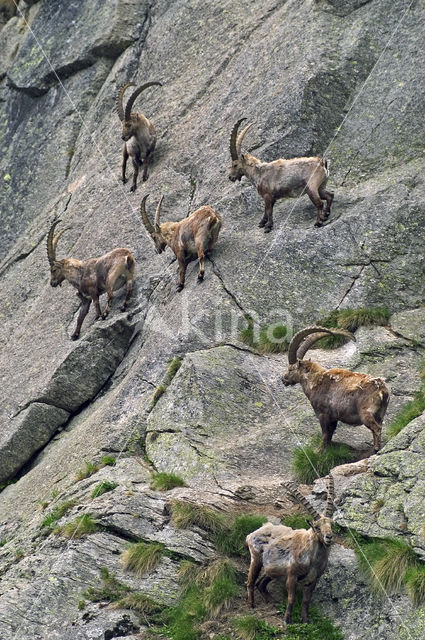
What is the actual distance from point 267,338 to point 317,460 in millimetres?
3677

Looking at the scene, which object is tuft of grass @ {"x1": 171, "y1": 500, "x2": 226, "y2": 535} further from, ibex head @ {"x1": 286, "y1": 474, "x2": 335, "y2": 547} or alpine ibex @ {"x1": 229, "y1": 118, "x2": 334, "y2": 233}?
alpine ibex @ {"x1": 229, "y1": 118, "x2": 334, "y2": 233}

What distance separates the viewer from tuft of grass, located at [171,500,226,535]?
14.1 m

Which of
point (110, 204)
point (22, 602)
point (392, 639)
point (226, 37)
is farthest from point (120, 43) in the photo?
point (392, 639)

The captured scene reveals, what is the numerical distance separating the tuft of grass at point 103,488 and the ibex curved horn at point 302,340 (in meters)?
3.52

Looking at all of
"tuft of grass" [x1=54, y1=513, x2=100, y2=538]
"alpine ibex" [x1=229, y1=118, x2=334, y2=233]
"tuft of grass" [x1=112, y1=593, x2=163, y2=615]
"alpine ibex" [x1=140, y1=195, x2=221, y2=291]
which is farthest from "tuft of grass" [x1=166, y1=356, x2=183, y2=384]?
"tuft of grass" [x1=112, y1=593, x2=163, y2=615]

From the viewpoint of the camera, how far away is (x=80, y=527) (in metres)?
14.3

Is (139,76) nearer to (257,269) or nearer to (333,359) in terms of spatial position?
(257,269)

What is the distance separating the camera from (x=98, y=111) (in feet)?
91.9

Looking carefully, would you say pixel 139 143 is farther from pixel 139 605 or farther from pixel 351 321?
pixel 139 605

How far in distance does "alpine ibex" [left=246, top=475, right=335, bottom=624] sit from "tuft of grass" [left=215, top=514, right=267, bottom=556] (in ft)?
2.14

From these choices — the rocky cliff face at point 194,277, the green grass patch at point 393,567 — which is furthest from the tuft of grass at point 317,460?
the green grass patch at point 393,567

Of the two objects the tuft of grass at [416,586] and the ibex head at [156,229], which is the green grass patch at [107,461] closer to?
the tuft of grass at [416,586]

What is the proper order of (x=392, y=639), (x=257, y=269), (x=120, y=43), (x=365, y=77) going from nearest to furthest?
(x=392, y=639) → (x=257, y=269) → (x=365, y=77) → (x=120, y=43)

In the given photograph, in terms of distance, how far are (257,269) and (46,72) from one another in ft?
44.2
